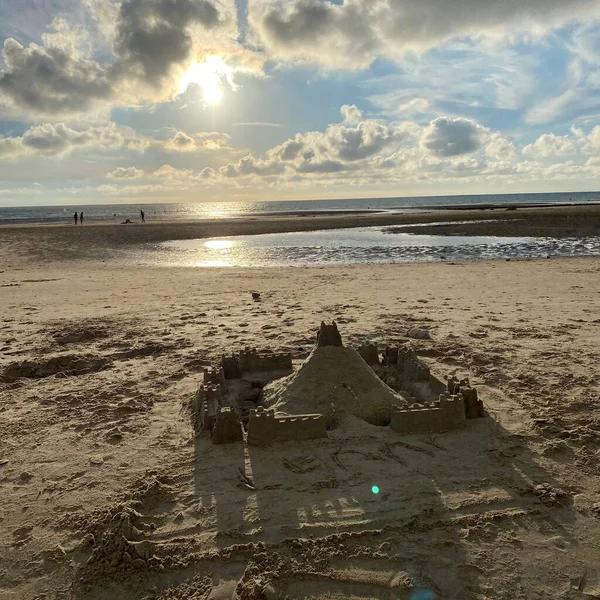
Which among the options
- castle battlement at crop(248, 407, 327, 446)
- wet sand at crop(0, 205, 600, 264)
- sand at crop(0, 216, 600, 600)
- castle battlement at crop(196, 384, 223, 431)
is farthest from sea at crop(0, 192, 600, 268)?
castle battlement at crop(248, 407, 327, 446)

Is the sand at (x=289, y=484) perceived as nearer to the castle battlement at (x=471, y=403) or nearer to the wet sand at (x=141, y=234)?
the castle battlement at (x=471, y=403)

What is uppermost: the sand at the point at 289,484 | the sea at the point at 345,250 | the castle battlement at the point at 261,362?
the sea at the point at 345,250

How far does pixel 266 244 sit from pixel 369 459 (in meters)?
27.9

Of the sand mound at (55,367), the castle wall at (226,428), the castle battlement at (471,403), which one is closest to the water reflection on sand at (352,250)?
the sand mound at (55,367)

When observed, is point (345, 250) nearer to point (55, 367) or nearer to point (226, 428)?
point (55, 367)

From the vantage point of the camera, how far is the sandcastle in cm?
579

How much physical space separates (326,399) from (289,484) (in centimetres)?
163

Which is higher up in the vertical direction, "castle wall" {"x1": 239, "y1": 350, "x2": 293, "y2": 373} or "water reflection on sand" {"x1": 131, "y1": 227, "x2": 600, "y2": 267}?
"water reflection on sand" {"x1": 131, "y1": 227, "x2": 600, "y2": 267}

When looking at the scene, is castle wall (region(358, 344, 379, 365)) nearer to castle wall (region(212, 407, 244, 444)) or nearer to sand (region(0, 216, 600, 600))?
sand (region(0, 216, 600, 600))

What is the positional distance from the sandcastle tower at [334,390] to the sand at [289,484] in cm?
35

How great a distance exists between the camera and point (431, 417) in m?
5.98

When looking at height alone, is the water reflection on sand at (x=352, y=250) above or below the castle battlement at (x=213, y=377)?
above

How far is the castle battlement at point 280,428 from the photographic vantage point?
18.8 feet

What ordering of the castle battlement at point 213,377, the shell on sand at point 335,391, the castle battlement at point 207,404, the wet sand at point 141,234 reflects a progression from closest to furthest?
the castle battlement at point 207,404 < the shell on sand at point 335,391 < the castle battlement at point 213,377 < the wet sand at point 141,234
